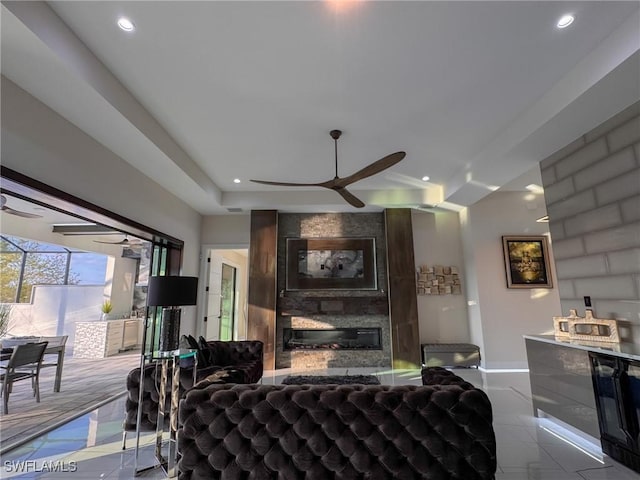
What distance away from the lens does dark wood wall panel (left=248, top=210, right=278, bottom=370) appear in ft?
19.2

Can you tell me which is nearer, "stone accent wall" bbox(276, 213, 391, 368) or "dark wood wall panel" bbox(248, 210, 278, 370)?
"dark wood wall panel" bbox(248, 210, 278, 370)

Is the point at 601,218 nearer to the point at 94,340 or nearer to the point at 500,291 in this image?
the point at 500,291

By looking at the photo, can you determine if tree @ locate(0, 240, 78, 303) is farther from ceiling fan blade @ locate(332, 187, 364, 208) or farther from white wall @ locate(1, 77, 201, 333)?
ceiling fan blade @ locate(332, 187, 364, 208)

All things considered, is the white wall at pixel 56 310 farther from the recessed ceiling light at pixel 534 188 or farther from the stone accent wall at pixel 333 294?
the recessed ceiling light at pixel 534 188

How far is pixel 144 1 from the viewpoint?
2.11m

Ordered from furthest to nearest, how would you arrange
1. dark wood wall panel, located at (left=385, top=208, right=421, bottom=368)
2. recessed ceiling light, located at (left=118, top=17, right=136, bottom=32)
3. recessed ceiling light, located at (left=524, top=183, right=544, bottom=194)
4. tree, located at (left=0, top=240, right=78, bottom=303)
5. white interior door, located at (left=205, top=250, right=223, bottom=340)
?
tree, located at (left=0, top=240, right=78, bottom=303)
white interior door, located at (left=205, top=250, right=223, bottom=340)
dark wood wall panel, located at (left=385, top=208, right=421, bottom=368)
recessed ceiling light, located at (left=524, top=183, right=544, bottom=194)
recessed ceiling light, located at (left=118, top=17, right=136, bottom=32)

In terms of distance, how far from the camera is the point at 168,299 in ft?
8.21

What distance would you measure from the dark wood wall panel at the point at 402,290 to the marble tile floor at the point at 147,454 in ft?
7.29

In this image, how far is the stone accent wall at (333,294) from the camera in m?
5.97

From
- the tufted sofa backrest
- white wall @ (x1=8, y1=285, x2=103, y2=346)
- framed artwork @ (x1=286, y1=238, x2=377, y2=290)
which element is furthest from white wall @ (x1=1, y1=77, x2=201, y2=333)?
white wall @ (x1=8, y1=285, x2=103, y2=346)

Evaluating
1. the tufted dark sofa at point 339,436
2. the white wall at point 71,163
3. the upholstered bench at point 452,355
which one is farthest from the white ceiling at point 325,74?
the upholstered bench at point 452,355

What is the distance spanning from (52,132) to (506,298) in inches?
269

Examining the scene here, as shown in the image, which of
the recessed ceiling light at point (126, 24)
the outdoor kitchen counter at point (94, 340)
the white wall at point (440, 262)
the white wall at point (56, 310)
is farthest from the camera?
the white wall at point (56, 310)

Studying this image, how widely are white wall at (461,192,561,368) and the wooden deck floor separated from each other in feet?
19.5
